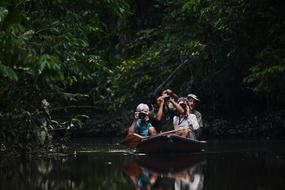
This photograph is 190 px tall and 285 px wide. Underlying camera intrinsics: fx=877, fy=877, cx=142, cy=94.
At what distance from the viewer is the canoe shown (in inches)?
794

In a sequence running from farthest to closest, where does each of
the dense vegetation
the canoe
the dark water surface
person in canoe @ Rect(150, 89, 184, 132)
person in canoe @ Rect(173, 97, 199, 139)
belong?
person in canoe @ Rect(150, 89, 184, 132) < person in canoe @ Rect(173, 97, 199, 139) < the canoe < the dense vegetation < the dark water surface

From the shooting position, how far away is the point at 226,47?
2645 cm

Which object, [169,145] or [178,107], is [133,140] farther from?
[178,107]

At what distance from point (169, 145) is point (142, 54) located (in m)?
7.72

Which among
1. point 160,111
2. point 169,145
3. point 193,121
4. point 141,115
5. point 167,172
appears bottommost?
point 167,172

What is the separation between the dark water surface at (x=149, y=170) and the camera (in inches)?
515

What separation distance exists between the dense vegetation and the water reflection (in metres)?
2.11

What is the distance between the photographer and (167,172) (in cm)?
1552

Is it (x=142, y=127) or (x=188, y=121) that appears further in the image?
(x=142, y=127)

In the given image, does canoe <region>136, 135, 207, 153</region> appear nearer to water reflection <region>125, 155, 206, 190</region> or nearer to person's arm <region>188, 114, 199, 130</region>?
water reflection <region>125, 155, 206, 190</region>

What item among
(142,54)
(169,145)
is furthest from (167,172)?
(142,54)

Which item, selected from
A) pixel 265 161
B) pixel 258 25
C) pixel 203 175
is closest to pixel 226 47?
pixel 258 25

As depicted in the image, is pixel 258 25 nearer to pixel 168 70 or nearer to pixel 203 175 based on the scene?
pixel 168 70

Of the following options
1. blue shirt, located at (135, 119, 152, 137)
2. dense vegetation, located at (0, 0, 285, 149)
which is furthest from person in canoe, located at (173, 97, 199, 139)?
dense vegetation, located at (0, 0, 285, 149)
